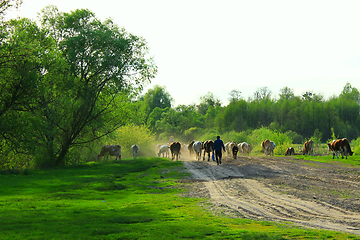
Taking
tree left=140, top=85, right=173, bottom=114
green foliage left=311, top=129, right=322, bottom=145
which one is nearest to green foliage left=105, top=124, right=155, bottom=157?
green foliage left=311, top=129, right=322, bottom=145

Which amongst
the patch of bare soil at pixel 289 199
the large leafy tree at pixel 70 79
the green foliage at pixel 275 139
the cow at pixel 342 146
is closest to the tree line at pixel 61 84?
the large leafy tree at pixel 70 79

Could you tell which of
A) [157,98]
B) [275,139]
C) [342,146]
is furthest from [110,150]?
[157,98]

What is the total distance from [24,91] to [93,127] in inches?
378

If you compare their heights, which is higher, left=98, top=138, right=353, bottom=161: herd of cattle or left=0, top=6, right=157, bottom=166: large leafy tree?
left=0, top=6, right=157, bottom=166: large leafy tree

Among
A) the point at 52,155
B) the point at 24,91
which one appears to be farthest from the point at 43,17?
the point at 52,155

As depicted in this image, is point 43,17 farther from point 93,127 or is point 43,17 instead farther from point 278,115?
point 278,115

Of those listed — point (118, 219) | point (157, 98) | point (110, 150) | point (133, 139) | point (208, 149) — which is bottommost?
point (118, 219)

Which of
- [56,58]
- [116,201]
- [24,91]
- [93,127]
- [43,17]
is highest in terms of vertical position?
[43,17]

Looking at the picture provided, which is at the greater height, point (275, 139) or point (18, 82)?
point (18, 82)

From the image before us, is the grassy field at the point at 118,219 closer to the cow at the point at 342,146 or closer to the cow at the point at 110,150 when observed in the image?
the cow at the point at 110,150

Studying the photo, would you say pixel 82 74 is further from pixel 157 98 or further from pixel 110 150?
pixel 157 98

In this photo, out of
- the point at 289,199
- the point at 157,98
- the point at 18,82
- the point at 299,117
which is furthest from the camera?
the point at 157,98

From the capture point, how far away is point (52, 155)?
2842 cm

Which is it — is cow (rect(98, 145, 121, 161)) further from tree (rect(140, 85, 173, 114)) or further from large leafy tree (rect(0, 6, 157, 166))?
tree (rect(140, 85, 173, 114))
